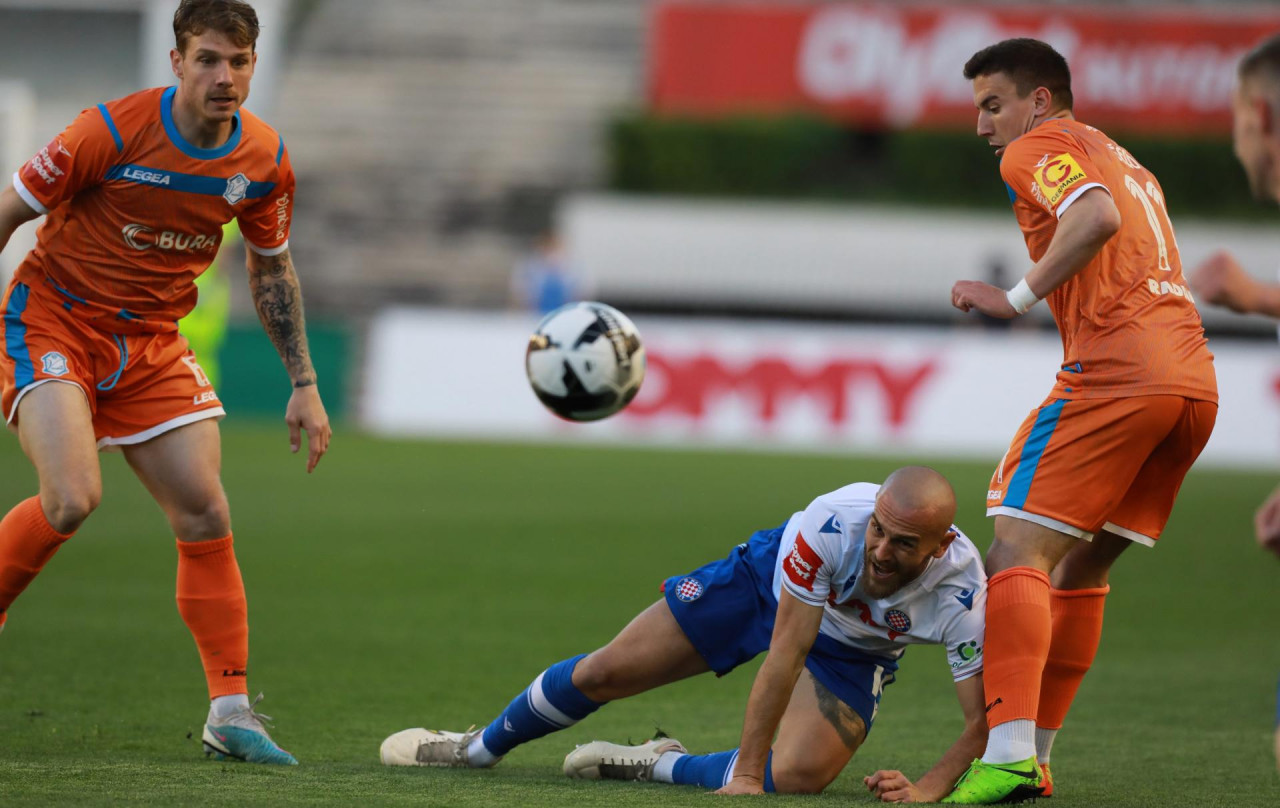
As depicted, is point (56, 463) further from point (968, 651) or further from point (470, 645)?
point (470, 645)

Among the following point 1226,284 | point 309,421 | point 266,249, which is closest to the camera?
point 1226,284

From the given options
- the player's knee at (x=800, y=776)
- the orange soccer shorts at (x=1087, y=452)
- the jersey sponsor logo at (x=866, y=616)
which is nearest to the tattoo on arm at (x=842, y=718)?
the player's knee at (x=800, y=776)

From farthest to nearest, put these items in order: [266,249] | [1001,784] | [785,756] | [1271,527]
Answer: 1. [266,249]
2. [785,756]
3. [1001,784]
4. [1271,527]

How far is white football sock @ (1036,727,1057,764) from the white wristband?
1388 millimetres

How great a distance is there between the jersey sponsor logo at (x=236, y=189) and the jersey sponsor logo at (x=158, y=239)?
167mm

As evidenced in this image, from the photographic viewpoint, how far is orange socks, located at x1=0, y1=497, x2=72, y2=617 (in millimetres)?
5090

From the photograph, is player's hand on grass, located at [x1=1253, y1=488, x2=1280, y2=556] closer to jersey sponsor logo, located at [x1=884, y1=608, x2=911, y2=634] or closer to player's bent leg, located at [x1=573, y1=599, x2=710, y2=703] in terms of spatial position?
jersey sponsor logo, located at [x1=884, y1=608, x2=911, y2=634]

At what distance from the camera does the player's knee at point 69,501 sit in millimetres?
4875

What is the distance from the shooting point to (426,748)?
5.14m

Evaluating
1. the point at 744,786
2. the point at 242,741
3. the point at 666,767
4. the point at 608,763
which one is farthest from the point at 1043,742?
the point at 242,741

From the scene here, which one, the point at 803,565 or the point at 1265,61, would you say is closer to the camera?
the point at 1265,61

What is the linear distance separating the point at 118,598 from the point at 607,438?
35.1 ft

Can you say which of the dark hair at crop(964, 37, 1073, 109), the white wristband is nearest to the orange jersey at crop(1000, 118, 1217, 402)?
the dark hair at crop(964, 37, 1073, 109)

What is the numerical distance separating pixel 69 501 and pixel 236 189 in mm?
1143
